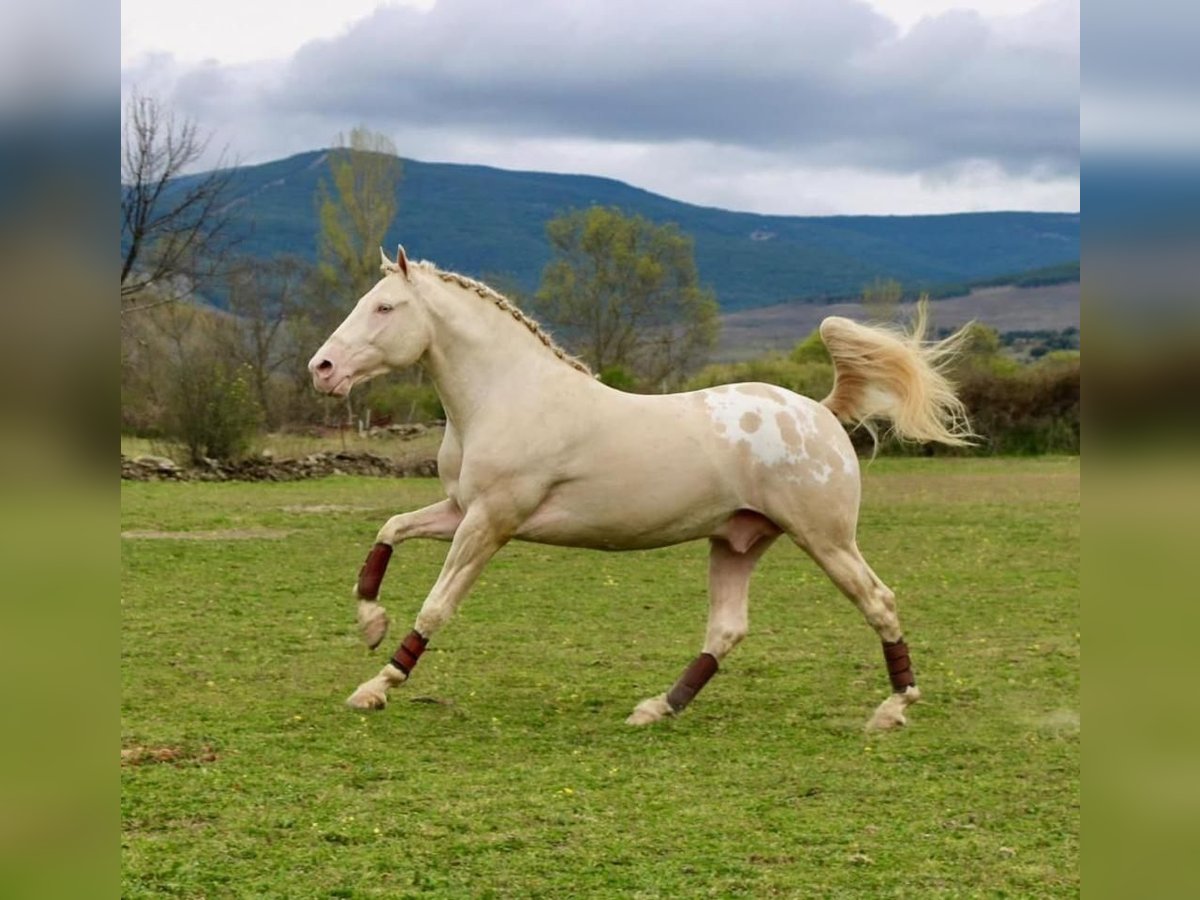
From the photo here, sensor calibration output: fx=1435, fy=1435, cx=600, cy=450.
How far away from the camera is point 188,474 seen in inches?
942

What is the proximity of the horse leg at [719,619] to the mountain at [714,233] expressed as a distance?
126m

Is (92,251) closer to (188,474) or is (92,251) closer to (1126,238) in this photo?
(1126,238)

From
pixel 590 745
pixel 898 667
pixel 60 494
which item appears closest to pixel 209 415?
pixel 590 745

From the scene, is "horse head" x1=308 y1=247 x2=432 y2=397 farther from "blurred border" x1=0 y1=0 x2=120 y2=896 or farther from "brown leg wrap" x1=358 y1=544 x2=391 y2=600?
"blurred border" x1=0 y1=0 x2=120 y2=896

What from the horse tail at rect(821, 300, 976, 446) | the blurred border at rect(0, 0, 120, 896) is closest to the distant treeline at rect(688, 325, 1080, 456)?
the horse tail at rect(821, 300, 976, 446)

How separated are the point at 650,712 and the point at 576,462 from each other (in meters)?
1.25

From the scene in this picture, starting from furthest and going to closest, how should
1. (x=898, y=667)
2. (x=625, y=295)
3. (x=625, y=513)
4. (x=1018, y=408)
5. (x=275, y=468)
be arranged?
(x=625, y=295), (x=1018, y=408), (x=275, y=468), (x=898, y=667), (x=625, y=513)

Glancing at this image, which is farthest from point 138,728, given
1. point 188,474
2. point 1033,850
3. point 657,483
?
point 188,474

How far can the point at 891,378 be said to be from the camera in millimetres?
7164

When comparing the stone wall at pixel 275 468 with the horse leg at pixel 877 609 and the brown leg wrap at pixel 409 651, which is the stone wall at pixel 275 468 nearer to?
the brown leg wrap at pixel 409 651

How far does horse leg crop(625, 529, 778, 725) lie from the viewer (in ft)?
22.5

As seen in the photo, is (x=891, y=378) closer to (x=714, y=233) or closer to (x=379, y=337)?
(x=379, y=337)

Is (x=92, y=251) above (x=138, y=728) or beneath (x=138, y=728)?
above

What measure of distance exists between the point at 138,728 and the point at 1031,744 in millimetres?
4011
